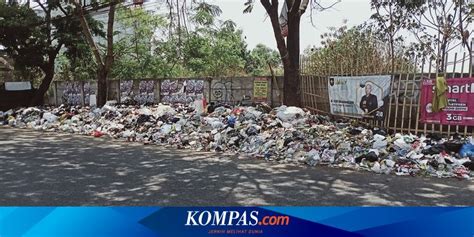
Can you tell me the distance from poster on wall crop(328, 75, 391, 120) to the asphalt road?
153 inches

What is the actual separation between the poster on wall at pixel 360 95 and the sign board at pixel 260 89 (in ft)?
10.1

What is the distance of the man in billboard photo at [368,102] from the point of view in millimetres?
10828

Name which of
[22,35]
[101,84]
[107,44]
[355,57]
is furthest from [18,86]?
[355,57]

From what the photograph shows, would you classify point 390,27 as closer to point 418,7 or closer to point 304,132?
point 418,7

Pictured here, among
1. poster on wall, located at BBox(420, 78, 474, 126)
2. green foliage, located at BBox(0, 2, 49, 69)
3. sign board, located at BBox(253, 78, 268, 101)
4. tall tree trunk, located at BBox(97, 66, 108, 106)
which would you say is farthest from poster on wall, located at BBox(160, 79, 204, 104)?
poster on wall, located at BBox(420, 78, 474, 126)

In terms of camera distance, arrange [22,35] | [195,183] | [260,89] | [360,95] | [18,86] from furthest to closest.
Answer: [18,86] → [22,35] → [260,89] → [360,95] → [195,183]

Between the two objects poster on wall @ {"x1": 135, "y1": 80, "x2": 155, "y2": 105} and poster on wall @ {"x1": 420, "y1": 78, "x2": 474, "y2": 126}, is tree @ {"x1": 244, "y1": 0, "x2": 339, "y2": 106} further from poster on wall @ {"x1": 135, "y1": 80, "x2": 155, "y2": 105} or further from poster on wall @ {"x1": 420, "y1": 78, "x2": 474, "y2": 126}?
poster on wall @ {"x1": 135, "y1": 80, "x2": 155, "y2": 105}

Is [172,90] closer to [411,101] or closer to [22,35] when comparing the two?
[22,35]

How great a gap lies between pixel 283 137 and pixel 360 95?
9.43 feet

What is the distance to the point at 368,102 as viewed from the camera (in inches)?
432

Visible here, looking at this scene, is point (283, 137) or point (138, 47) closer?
point (283, 137)

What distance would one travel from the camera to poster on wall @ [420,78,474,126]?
8.98 metres

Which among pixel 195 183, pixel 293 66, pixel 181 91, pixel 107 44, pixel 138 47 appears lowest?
pixel 195 183

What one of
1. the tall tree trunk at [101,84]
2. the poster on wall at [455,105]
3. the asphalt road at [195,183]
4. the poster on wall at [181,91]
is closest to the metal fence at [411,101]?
the poster on wall at [455,105]
